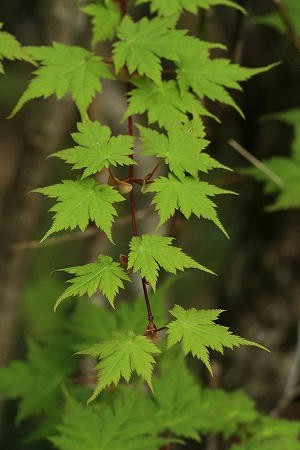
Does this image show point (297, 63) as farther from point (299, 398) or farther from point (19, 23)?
point (19, 23)

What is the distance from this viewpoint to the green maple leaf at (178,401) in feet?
6.64

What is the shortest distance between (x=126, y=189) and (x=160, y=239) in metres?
0.19

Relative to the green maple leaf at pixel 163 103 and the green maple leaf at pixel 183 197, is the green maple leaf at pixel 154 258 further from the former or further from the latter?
the green maple leaf at pixel 163 103

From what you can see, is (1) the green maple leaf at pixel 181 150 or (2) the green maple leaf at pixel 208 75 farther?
(2) the green maple leaf at pixel 208 75

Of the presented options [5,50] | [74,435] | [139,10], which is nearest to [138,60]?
[5,50]

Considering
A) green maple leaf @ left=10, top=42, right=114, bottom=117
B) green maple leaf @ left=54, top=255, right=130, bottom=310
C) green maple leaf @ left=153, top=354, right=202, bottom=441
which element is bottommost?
green maple leaf @ left=153, top=354, right=202, bottom=441

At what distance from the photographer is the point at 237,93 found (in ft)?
11.2

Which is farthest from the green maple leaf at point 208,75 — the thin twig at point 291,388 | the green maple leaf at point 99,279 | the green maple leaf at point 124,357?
the thin twig at point 291,388

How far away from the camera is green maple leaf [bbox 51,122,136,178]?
148 cm

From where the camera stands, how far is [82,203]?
56.4 inches

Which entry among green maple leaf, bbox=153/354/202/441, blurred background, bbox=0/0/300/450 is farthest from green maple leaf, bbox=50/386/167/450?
blurred background, bbox=0/0/300/450

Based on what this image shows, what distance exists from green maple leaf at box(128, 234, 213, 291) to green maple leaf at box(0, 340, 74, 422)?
1.04 m

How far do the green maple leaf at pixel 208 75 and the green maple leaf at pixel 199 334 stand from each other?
0.64 meters

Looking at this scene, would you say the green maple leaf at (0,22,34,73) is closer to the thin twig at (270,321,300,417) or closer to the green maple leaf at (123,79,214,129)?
the green maple leaf at (123,79,214,129)
